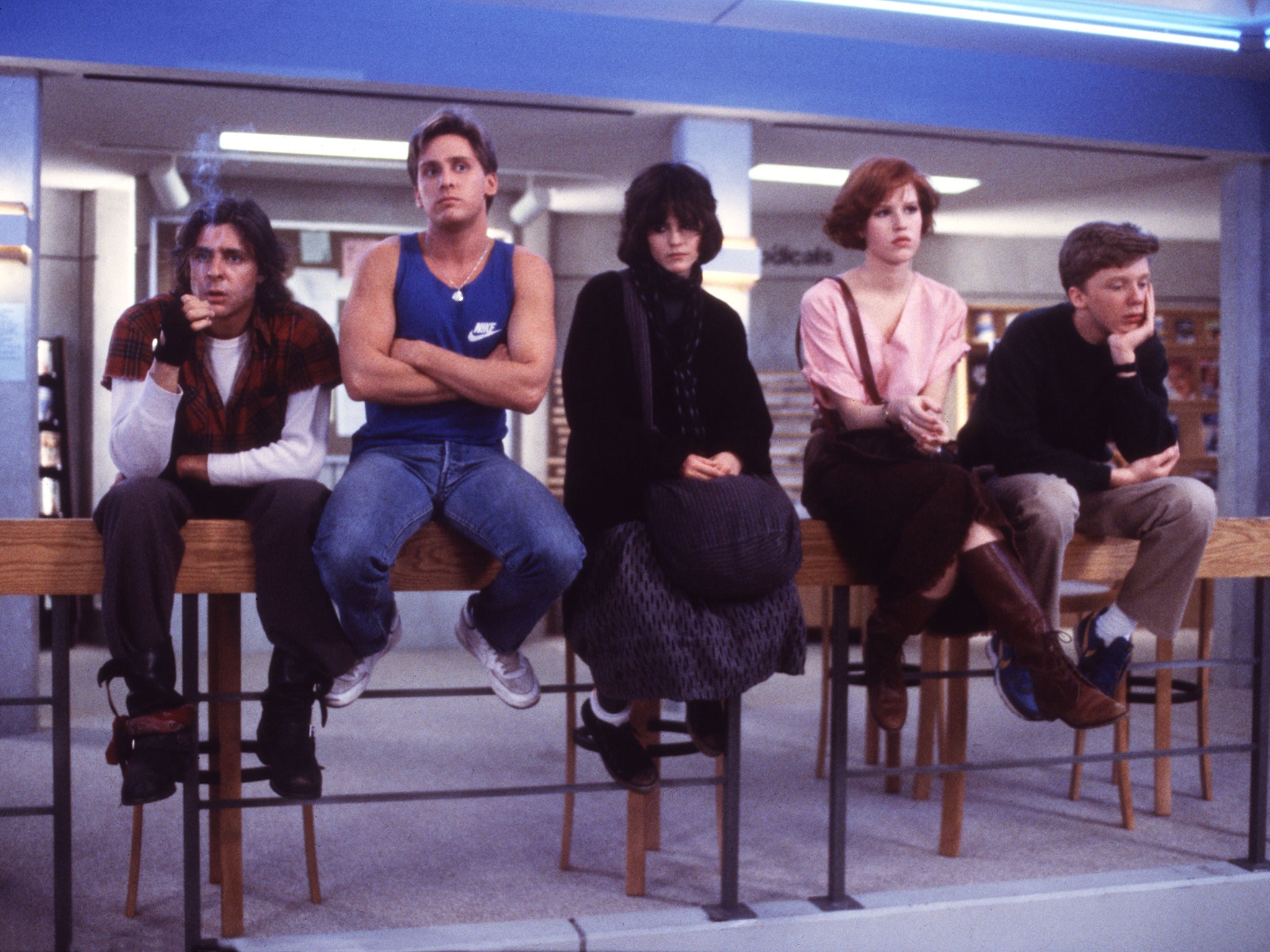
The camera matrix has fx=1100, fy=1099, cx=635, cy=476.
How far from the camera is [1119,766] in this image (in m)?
3.36

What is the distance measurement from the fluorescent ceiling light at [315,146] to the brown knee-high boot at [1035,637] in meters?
4.32

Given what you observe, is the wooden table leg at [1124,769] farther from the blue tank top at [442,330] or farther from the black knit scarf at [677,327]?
the blue tank top at [442,330]

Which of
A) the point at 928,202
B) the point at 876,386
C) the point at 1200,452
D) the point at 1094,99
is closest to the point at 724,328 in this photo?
the point at 876,386

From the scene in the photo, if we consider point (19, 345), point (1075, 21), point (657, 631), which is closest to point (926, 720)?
point (657, 631)

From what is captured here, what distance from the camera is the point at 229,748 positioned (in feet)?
7.95

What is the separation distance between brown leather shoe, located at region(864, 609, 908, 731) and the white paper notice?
12.5 ft

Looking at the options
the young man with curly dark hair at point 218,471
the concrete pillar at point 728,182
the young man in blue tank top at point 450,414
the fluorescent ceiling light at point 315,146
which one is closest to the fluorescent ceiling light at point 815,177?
the concrete pillar at point 728,182

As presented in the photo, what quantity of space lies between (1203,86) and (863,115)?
A: 189cm

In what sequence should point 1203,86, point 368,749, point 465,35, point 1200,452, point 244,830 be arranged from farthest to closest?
point 1200,452
point 1203,86
point 465,35
point 368,749
point 244,830

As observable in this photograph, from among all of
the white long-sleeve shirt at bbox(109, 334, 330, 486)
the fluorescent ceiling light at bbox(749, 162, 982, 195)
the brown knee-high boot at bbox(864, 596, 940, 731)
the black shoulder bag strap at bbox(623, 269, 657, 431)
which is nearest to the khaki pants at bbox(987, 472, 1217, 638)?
the brown knee-high boot at bbox(864, 596, 940, 731)

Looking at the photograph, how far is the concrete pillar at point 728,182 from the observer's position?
5125 millimetres

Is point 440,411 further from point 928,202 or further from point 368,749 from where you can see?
point 368,749

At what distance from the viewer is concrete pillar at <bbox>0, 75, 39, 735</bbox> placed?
14.7 feet

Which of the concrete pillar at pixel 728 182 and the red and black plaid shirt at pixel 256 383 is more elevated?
the concrete pillar at pixel 728 182
